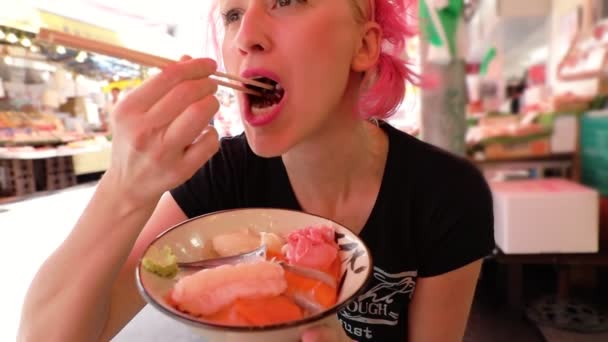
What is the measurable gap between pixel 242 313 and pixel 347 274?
154 millimetres

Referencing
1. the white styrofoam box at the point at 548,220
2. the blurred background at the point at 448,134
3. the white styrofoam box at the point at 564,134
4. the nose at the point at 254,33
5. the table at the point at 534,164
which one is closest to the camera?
the nose at the point at 254,33

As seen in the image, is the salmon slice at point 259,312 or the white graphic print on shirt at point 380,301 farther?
the white graphic print on shirt at point 380,301

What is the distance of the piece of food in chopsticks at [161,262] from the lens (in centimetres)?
54

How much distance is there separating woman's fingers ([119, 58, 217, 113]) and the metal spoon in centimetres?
23

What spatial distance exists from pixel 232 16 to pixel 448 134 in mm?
1853

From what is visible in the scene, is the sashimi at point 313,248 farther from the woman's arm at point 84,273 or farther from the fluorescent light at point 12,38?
the fluorescent light at point 12,38

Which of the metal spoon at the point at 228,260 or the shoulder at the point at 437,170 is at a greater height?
the shoulder at the point at 437,170

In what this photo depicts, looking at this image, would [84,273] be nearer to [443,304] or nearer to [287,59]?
[287,59]

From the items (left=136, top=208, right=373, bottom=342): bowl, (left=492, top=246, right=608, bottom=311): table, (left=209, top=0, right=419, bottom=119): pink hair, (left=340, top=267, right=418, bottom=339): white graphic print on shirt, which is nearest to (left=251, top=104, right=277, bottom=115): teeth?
(left=136, top=208, right=373, bottom=342): bowl

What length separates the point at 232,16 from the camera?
848 mm

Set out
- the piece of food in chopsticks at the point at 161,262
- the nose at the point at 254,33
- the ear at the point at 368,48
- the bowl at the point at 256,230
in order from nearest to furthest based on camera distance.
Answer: the bowl at the point at 256,230, the piece of food in chopsticks at the point at 161,262, the nose at the point at 254,33, the ear at the point at 368,48

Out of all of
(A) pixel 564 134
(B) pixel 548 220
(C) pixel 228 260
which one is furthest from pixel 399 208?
(A) pixel 564 134

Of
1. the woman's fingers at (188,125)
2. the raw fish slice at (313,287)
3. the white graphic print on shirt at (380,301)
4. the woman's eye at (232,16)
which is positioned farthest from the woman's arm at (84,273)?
the white graphic print on shirt at (380,301)

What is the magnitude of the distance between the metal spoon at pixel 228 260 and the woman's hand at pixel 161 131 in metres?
0.12
